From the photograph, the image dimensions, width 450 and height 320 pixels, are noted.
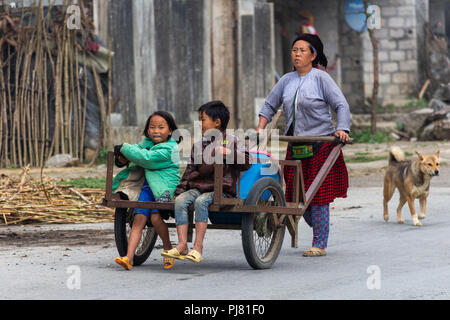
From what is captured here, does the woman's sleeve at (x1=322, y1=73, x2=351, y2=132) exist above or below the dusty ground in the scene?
above

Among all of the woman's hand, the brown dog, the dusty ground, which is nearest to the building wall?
the dusty ground

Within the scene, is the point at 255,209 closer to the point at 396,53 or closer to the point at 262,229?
the point at 262,229

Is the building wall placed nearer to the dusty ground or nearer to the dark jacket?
the dusty ground

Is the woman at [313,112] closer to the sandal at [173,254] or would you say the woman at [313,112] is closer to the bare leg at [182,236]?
the bare leg at [182,236]

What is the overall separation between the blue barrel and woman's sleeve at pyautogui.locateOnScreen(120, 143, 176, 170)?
504 millimetres

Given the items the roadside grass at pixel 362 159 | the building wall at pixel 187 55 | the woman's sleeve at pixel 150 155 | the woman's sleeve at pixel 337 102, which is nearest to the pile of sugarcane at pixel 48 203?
→ the woman's sleeve at pixel 150 155

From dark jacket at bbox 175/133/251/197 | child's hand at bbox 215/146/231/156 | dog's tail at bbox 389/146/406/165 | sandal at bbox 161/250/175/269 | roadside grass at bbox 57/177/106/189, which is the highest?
child's hand at bbox 215/146/231/156

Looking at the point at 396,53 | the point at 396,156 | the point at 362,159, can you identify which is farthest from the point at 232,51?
the point at 396,156

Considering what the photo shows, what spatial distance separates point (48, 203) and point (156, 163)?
357cm

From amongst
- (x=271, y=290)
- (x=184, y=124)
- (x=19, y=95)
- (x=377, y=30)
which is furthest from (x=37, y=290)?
(x=377, y=30)

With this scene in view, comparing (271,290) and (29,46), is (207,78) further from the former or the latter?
(271,290)

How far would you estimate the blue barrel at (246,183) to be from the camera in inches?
251

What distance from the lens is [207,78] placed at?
17.7 m

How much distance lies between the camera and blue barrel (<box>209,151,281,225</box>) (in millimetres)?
6375
